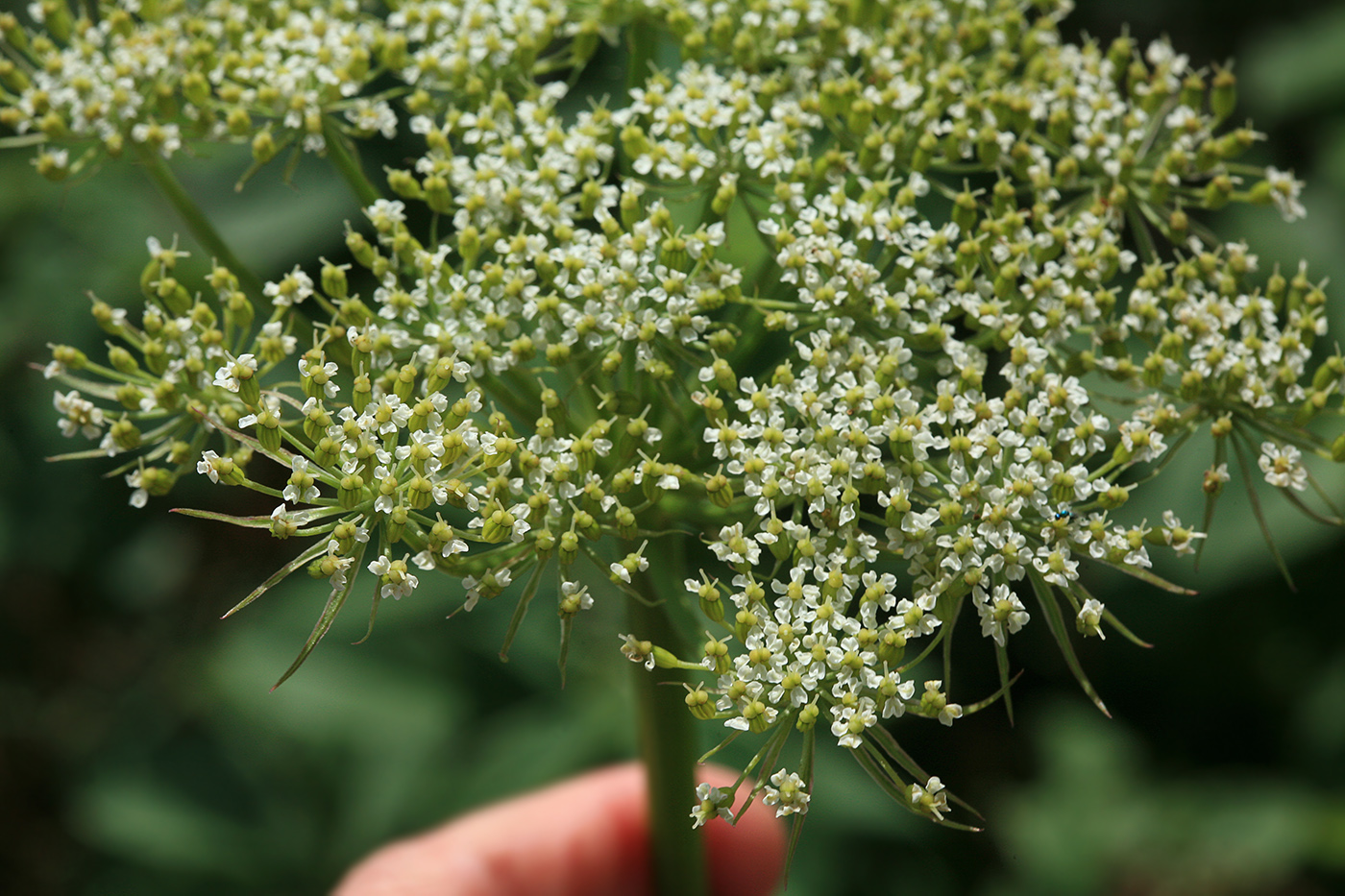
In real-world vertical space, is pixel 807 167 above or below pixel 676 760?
above

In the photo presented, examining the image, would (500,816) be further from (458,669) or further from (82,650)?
(82,650)

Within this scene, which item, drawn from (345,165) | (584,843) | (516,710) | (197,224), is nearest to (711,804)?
(345,165)

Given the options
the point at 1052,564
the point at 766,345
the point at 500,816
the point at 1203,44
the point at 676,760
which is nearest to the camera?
the point at 1052,564

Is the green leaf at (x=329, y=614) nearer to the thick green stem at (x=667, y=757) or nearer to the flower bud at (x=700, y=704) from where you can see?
the flower bud at (x=700, y=704)

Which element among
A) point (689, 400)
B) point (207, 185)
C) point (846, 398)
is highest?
point (846, 398)

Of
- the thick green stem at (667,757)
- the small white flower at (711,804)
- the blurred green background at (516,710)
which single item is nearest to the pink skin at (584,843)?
the blurred green background at (516,710)

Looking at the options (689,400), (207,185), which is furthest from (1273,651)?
(207,185)
